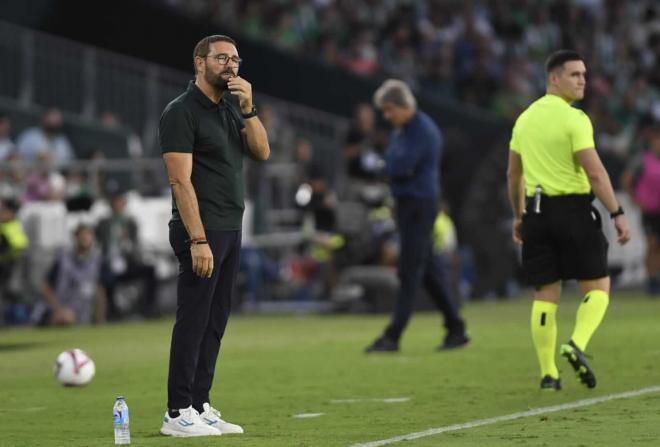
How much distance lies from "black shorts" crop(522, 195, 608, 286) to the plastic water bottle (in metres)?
3.36

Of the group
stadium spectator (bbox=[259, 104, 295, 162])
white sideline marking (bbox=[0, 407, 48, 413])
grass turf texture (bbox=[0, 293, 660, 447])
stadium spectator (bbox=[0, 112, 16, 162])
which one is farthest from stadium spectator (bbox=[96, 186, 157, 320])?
white sideline marking (bbox=[0, 407, 48, 413])

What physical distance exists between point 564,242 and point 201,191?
9.55 ft

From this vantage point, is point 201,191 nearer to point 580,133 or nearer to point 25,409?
point 25,409

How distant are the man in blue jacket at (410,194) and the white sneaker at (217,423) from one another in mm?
5238

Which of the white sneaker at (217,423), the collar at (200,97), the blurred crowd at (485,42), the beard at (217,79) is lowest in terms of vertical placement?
the white sneaker at (217,423)

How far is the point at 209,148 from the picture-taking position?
26.7 ft

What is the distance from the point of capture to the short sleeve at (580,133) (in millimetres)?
9992

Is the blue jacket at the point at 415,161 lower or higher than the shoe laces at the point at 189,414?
higher

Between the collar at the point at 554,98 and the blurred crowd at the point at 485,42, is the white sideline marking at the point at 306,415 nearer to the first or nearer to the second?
the collar at the point at 554,98

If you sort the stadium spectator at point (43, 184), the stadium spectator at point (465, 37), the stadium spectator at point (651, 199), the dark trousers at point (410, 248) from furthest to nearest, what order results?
the stadium spectator at point (465, 37)
the stadium spectator at point (651, 199)
the stadium spectator at point (43, 184)
the dark trousers at point (410, 248)

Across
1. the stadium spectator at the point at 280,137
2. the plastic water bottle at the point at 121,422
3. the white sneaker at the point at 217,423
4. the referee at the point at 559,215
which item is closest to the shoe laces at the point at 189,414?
the white sneaker at the point at 217,423

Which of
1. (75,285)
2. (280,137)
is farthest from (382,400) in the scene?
(280,137)

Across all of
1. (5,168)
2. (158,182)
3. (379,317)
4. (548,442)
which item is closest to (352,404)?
(548,442)

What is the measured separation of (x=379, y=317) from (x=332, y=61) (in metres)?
8.14
